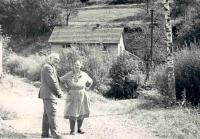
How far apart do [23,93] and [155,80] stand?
312 inches

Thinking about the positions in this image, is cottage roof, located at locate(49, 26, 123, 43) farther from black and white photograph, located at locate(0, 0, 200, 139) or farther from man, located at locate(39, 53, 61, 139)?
man, located at locate(39, 53, 61, 139)

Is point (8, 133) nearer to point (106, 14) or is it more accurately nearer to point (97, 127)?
point (97, 127)

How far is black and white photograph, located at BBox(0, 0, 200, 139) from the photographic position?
1279cm

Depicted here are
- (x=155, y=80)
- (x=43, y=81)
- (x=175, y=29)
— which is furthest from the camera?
(x=175, y=29)

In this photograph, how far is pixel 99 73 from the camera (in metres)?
31.9

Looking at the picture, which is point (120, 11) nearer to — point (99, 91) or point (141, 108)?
point (99, 91)

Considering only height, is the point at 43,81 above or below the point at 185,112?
above

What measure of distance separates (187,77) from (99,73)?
13441 mm

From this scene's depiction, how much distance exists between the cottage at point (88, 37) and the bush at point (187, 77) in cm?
2761

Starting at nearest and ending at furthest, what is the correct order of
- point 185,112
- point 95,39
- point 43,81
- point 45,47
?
point 43,81
point 185,112
point 95,39
point 45,47

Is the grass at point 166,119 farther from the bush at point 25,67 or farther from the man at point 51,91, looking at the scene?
A: the bush at point 25,67

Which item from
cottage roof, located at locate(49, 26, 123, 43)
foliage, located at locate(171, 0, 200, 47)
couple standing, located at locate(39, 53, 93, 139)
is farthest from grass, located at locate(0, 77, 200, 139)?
cottage roof, located at locate(49, 26, 123, 43)

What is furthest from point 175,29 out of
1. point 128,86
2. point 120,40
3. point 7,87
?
point 7,87

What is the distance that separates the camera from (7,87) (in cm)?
2555
